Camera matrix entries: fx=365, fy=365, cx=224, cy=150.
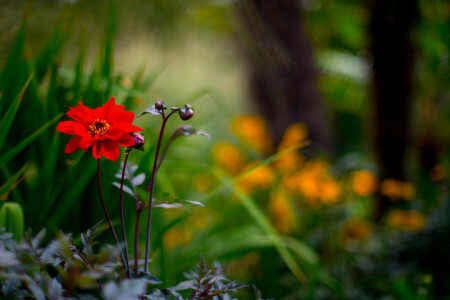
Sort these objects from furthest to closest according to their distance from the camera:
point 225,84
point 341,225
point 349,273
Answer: point 225,84, point 341,225, point 349,273

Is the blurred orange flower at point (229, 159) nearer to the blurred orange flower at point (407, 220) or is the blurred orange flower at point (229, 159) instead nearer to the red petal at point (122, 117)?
the blurred orange flower at point (407, 220)

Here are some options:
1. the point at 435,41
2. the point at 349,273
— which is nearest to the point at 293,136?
the point at 349,273

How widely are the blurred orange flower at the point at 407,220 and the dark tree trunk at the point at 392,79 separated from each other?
0.20 meters

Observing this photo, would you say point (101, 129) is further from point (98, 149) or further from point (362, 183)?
point (362, 183)

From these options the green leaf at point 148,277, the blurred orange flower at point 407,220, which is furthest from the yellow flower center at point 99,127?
the blurred orange flower at point 407,220

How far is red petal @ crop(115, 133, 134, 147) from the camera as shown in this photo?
13.9 inches

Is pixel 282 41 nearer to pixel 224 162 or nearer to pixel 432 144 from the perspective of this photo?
pixel 224 162

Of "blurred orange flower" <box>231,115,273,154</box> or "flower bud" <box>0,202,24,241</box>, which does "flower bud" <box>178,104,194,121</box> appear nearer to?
"flower bud" <box>0,202,24,241</box>

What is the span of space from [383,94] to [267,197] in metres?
0.71

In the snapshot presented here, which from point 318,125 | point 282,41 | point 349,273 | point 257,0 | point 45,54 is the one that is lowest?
point 349,273

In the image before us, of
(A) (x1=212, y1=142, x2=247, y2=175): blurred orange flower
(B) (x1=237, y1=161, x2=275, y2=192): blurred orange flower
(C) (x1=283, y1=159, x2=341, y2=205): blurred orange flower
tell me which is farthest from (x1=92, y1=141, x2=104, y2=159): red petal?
(A) (x1=212, y1=142, x2=247, y2=175): blurred orange flower

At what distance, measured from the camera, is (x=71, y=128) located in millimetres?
367

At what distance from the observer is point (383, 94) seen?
1626mm

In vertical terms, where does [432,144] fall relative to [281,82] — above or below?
below
